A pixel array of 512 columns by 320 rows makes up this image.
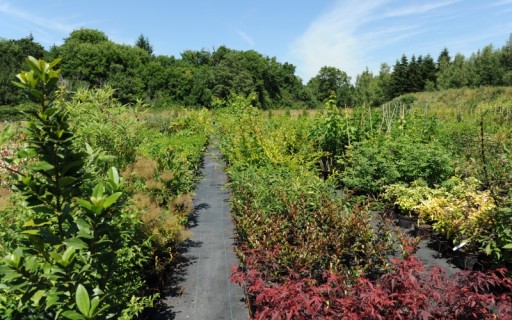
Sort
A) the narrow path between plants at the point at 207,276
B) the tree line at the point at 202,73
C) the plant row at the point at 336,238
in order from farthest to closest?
the tree line at the point at 202,73 < the narrow path between plants at the point at 207,276 < the plant row at the point at 336,238

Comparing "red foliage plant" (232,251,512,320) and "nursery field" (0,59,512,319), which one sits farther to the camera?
"red foliage plant" (232,251,512,320)

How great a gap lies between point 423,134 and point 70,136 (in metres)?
10.5

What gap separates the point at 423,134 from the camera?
10391 millimetres

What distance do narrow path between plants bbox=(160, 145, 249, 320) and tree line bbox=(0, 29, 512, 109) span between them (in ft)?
82.1

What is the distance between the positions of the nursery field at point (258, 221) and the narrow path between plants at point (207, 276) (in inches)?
11.2

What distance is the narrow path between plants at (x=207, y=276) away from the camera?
164 inches

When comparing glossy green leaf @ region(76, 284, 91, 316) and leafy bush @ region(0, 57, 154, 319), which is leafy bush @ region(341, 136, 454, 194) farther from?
glossy green leaf @ region(76, 284, 91, 316)

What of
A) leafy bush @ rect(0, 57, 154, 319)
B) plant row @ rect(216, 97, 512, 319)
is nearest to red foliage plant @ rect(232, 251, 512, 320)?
plant row @ rect(216, 97, 512, 319)

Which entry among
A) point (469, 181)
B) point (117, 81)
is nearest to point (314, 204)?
point (469, 181)

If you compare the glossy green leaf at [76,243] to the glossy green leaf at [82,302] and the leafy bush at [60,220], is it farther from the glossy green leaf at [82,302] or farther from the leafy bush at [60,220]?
the glossy green leaf at [82,302]

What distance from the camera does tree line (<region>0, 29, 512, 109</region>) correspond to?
35031 millimetres

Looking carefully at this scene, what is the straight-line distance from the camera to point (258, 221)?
457 centimetres

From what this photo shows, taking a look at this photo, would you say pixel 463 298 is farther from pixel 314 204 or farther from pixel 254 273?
pixel 314 204

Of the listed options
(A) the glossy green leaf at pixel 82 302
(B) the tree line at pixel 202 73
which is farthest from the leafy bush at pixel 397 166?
(B) the tree line at pixel 202 73
